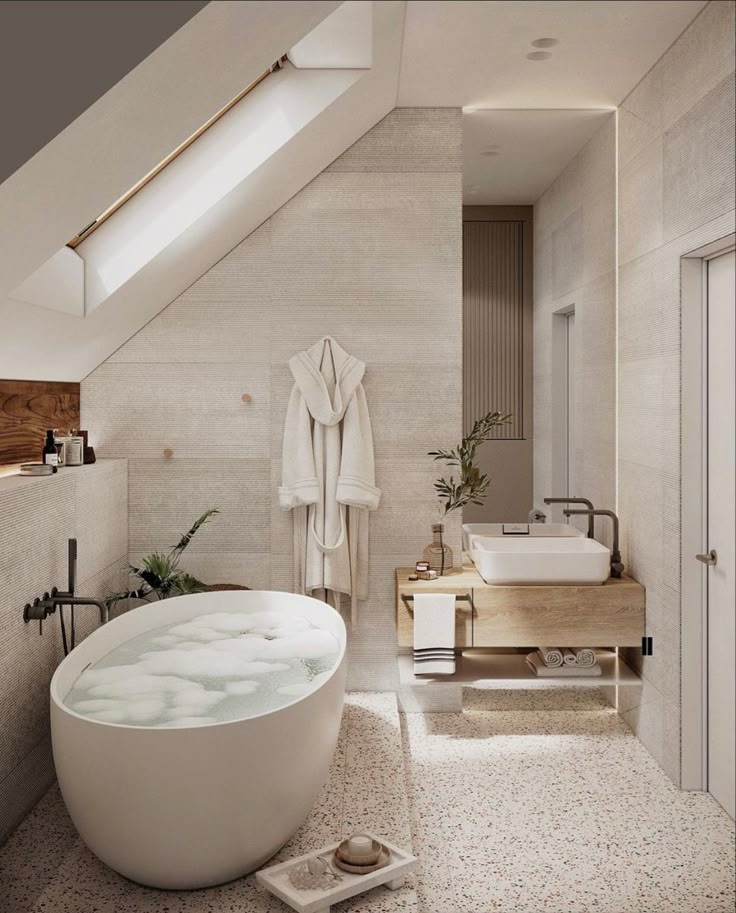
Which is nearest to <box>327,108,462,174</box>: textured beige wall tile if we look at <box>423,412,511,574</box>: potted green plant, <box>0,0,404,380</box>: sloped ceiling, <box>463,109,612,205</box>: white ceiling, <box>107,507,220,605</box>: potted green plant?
<box>463,109,612,205</box>: white ceiling

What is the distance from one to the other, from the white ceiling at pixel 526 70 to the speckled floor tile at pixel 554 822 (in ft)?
8.43

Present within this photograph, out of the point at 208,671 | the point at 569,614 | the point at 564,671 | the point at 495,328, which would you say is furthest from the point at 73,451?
the point at 564,671

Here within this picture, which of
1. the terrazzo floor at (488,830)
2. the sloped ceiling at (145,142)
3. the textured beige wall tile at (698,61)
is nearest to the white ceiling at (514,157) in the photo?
the sloped ceiling at (145,142)

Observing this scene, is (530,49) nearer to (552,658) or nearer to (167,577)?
(552,658)

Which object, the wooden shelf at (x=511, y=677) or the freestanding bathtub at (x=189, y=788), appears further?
the wooden shelf at (x=511, y=677)

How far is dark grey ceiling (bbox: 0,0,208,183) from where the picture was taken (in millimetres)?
1765

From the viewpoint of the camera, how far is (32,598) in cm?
299

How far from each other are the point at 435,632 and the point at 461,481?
79cm

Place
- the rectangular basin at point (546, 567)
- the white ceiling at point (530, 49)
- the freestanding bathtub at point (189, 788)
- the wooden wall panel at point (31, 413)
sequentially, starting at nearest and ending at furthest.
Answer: the freestanding bathtub at point (189, 788), the white ceiling at point (530, 49), the wooden wall panel at point (31, 413), the rectangular basin at point (546, 567)

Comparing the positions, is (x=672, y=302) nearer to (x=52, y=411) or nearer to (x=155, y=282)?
(x=155, y=282)

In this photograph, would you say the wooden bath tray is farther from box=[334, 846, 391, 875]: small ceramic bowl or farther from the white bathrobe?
the white bathrobe

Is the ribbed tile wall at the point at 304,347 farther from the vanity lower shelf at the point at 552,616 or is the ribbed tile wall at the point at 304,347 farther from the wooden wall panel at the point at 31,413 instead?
the vanity lower shelf at the point at 552,616

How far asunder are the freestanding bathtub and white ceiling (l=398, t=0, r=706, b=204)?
2448 millimetres

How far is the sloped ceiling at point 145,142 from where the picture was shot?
2.21m
